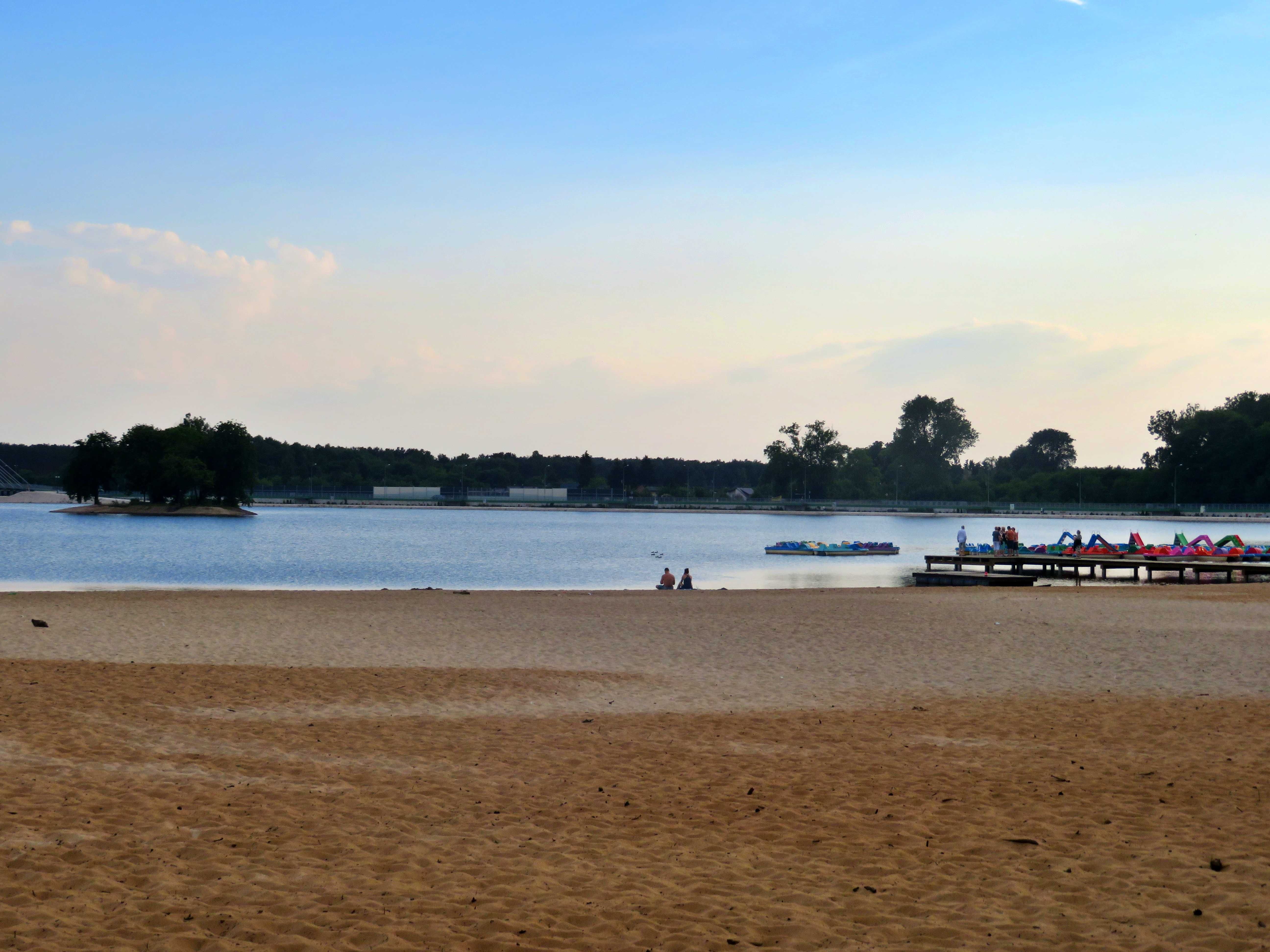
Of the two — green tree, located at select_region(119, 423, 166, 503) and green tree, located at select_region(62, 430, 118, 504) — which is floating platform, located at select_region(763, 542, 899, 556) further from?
green tree, located at select_region(62, 430, 118, 504)

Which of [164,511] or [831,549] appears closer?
[831,549]

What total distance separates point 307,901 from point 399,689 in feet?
26.6

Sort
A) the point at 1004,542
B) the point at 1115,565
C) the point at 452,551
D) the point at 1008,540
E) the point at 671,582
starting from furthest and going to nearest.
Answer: the point at 452,551 < the point at 1004,542 < the point at 1008,540 < the point at 1115,565 < the point at 671,582

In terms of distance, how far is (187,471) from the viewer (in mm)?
140375

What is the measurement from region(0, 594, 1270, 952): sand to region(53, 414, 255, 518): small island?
13243 centimetres

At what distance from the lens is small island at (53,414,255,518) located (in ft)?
465

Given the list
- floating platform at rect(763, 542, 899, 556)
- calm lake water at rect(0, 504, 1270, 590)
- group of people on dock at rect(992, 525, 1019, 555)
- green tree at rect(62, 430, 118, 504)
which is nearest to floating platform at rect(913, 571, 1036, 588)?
calm lake water at rect(0, 504, 1270, 590)

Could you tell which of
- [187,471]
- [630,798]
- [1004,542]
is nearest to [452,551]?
[1004,542]

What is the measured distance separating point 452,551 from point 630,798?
63.3m

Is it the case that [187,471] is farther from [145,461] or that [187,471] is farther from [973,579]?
[973,579]

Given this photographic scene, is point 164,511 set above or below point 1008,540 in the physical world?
below

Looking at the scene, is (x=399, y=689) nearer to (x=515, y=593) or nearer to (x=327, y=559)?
(x=515, y=593)

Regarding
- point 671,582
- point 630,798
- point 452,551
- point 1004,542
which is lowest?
point 452,551

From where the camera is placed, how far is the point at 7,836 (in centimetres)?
738
